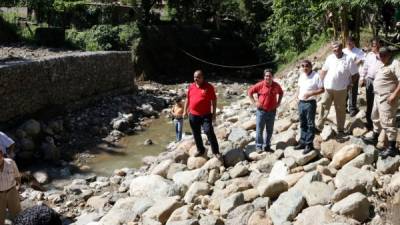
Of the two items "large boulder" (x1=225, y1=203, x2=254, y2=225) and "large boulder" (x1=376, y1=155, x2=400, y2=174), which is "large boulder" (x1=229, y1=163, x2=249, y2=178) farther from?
"large boulder" (x1=376, y1=155, x2=400, y2=174)

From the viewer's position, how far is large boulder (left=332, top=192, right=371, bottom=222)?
640 centimetres

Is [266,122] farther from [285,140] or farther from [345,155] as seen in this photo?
[345,155]

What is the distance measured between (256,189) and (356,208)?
5.89ft

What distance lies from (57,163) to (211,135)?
5.58m

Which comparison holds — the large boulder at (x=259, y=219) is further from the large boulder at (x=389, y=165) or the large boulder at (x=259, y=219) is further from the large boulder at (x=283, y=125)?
the large boulder at (x=283, y=125)

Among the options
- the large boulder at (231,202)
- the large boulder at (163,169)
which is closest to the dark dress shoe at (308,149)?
the large boulder at (231,202)

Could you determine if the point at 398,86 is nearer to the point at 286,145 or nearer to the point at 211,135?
the point at 286,145

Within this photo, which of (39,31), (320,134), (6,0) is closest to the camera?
(320,134)

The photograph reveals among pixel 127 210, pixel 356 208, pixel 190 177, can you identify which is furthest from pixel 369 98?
pixel 127 210

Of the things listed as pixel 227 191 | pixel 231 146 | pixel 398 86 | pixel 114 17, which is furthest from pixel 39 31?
pixel 398 86

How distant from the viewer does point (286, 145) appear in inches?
360

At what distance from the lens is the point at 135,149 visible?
1436 cm

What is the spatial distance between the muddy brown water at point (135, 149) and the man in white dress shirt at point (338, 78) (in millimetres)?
5681

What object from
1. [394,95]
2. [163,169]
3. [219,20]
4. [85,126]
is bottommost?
[85,126]
